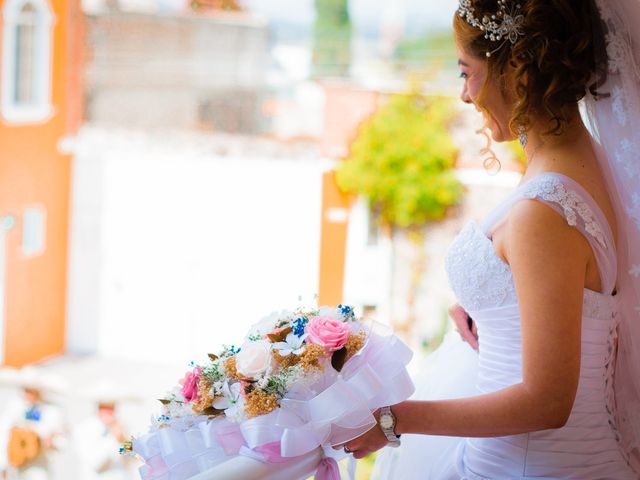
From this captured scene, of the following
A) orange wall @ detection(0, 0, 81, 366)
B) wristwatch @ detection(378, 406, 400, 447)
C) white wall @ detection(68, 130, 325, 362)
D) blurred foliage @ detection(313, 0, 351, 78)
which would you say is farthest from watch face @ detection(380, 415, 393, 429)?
blurred foliage @ detection(313, 0, 351, 78)

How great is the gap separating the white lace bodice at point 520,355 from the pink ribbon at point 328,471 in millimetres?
227

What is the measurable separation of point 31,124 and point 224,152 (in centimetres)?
250

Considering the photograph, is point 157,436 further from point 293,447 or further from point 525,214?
point 525,214

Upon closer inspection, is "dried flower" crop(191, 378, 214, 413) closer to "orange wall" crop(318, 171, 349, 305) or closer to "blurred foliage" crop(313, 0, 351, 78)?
"orange wall" crop(318, 171, 349, 305)

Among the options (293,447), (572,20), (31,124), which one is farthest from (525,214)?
(31,124)

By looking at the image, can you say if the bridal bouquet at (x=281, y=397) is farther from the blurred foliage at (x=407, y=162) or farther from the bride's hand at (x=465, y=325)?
the blurred foliage at (x=407, y=162)

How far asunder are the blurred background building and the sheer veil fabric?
851 centimetres

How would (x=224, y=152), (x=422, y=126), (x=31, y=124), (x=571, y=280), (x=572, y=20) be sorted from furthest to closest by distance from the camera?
1. (x=224, y=152)
2. (x=31, y=124)
3. (x=422, y=126)
4. (x=572, y=20)
5. (x=571, y=280)

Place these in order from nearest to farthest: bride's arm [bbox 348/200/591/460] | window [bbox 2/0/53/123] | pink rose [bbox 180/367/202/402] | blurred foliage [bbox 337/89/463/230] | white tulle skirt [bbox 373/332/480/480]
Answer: bride's arm [bbox 348/200/591/460] → pink rose [bbox 180/367/202/402] → white tulle skirt [bbox 373/332/480/480] → blurred foliage [bbox 337/89/463/230] → window [bbox 2/0/53/123]

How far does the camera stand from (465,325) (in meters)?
1.43

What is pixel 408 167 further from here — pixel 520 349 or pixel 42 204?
pixel 520 349

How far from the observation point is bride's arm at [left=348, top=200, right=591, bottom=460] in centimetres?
103

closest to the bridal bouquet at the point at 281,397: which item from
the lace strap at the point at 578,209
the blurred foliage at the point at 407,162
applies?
the lace strap at the point at 578,209

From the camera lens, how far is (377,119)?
992 centimetres
